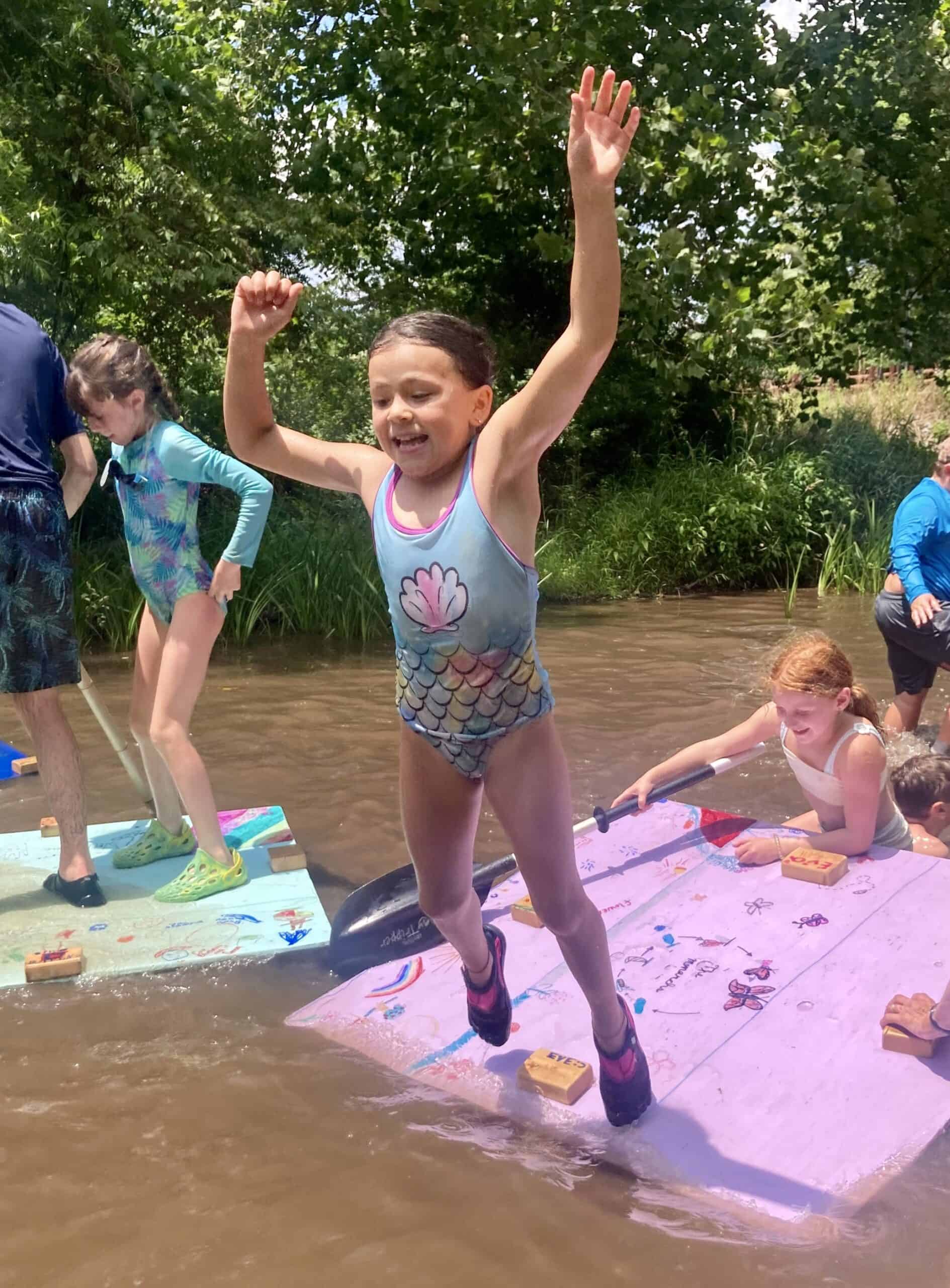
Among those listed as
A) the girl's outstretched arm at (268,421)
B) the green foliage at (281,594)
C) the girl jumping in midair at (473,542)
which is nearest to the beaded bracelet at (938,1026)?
the girl jumping in midair at (473,542)

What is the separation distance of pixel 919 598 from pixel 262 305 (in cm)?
349

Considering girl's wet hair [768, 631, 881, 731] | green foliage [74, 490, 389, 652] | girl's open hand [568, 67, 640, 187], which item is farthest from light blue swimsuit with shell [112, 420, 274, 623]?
green foliage [74, 490, 389, 652]

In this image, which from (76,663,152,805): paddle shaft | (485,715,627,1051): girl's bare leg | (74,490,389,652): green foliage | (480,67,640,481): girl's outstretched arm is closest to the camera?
(480,67,640,481): girl's outstretched arm

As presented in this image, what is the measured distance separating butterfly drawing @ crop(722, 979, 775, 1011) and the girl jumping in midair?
0.51 m

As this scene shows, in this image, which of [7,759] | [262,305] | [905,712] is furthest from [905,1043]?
[7,759]

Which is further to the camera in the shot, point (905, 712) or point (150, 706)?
point (905, 712)

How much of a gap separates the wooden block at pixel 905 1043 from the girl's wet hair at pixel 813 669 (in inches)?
45.8

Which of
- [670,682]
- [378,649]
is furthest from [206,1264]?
[378,649]

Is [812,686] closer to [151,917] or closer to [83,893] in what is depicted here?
[151,917]

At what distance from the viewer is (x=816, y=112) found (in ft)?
40.4

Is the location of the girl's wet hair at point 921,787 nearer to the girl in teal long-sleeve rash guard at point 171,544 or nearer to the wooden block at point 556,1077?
the wooden block at point 556,1077

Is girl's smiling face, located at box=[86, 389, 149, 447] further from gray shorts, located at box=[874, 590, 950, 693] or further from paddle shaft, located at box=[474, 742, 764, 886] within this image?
gray shorts, located at box=[874, 590, 950, 693]

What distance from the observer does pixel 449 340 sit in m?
2.24

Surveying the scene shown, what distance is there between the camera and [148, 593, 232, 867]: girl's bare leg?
3770mm
